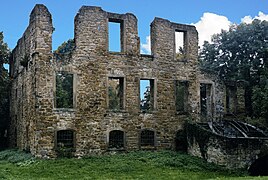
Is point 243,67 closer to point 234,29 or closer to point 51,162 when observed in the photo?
point 234,29

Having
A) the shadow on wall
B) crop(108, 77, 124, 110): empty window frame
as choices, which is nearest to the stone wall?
crop(108, 77, 124, 110): empty window frame

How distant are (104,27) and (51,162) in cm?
890

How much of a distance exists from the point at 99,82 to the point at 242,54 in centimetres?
1466

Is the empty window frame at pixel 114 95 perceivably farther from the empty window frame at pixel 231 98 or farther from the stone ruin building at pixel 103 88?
the empty window frame at pixel 231 98

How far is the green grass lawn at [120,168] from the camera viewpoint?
1964cm

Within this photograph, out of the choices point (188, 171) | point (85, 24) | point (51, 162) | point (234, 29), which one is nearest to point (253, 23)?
point (234, 29)

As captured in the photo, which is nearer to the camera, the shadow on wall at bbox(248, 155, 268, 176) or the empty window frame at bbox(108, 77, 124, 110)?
the shadow on wall at bbox(248, 155, 268, 176)

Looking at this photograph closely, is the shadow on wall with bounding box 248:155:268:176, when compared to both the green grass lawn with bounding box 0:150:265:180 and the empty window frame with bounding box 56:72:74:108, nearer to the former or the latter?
the green grass lawn with bounding box 0:150:265:180

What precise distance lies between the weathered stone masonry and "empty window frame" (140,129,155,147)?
193 mm

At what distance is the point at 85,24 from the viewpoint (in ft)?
83.4

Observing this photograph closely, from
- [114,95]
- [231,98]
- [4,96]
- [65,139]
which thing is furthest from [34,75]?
[114,95]

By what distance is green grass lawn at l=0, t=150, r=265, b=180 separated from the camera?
19.6m

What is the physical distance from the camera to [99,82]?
2541 cm

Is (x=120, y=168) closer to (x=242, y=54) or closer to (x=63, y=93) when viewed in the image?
(x=63, y=93)
